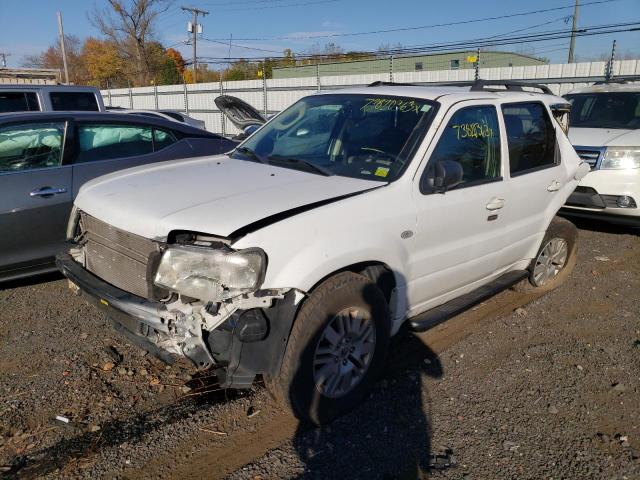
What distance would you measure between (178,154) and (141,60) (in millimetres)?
50773

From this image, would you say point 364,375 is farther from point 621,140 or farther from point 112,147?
point 621,140

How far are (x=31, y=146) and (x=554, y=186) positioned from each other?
483cm

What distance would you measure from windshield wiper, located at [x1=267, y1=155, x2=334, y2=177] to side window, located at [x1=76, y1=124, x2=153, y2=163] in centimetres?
224

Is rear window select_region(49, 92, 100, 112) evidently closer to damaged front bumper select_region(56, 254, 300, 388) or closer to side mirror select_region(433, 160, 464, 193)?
damaged front bumper select_region(56, 254, 300, 388)

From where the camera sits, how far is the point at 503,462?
283 centimetres

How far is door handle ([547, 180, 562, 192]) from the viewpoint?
457 cm

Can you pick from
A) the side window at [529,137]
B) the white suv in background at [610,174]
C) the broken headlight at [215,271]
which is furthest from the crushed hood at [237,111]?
the white suv in background at [610,174]

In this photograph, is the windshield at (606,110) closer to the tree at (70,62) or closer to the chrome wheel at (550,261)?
the chrome wheel at (550,261)

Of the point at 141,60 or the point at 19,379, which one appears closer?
the point at 19,379

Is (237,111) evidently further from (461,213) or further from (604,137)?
(604,137)

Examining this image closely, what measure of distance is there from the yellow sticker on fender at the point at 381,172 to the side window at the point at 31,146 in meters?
3.22

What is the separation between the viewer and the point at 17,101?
8.59 meters

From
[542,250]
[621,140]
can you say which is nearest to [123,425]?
[542,250]

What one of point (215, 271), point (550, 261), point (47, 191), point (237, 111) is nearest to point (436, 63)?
point (237, 111)
